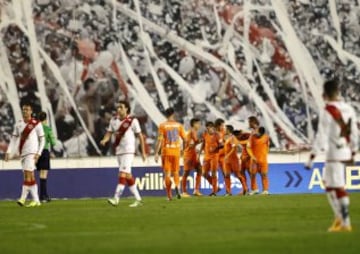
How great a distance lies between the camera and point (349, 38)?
4231 cm

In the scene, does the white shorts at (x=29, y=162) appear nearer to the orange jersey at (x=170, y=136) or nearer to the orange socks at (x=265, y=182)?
the orange jersey at (x=170, y=136)

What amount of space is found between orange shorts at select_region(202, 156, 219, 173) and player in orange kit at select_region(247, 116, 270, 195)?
98 cm

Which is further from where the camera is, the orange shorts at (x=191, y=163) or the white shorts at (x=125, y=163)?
the orange shorts at (x=191, y=163)

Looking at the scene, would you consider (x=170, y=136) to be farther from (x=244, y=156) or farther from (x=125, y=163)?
(x=125, y=163)

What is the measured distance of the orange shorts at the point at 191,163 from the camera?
35.2 m

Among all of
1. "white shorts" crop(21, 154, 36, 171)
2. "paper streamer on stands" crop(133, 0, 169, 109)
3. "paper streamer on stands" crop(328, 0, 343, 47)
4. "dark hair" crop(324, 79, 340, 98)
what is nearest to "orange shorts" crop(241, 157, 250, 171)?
"paper streamer on stands" crop(133, 0, 169, 109)

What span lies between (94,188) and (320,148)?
2133 cm

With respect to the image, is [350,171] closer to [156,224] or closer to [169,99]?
[169,99]

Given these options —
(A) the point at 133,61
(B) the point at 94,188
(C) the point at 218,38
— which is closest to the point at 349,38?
(C) the point at 218,38

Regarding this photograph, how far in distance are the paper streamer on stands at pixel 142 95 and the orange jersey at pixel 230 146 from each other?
16.3 feet

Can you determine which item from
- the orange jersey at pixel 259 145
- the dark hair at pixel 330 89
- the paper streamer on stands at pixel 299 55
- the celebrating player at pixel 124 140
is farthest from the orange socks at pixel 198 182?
the dark hair at pixel 330 89

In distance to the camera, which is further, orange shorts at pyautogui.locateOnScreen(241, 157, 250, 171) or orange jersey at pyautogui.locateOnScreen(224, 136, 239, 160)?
orange shorts at pyautogui.locateOnScreen(241, 157, 250, 171)

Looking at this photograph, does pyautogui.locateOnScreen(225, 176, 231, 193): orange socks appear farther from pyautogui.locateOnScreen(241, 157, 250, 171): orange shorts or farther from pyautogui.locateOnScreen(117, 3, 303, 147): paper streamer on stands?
pyautogui.locateOnScreen(117, 3, 303, 147): paper streamer on stands

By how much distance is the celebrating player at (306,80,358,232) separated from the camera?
16547mm
